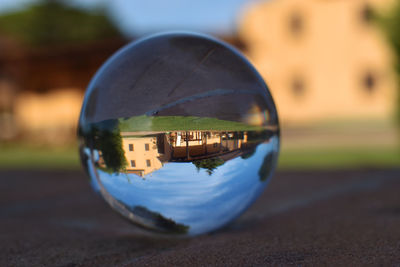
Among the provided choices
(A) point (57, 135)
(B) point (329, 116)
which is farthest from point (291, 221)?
(B) point (329, 116)

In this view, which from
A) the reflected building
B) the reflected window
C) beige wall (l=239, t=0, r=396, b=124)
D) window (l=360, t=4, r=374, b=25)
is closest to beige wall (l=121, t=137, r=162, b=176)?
the reflected building

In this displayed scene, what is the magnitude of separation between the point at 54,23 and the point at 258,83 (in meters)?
52.6

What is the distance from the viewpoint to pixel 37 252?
97.4 inches

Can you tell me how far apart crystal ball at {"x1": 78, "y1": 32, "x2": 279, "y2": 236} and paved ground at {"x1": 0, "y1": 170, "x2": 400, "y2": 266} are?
0.80ft

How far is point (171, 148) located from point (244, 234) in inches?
35.2

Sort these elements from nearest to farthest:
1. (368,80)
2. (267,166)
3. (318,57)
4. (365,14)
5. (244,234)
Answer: (267,166), (244,234), (365,14), (368,80), (318,57)

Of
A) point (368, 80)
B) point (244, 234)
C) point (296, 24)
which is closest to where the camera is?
point (244, 234)

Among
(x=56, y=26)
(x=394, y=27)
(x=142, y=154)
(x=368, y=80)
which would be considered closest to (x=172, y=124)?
(x=142, y=154)

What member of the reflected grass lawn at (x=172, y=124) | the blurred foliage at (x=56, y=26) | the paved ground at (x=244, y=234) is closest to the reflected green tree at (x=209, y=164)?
the reflected grass lawn at (x=172, y=124)

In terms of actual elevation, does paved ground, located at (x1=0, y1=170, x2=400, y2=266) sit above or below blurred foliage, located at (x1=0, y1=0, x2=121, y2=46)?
below

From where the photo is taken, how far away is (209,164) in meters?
2.33

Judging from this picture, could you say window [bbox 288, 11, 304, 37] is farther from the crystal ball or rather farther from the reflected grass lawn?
the reflected grass lawn

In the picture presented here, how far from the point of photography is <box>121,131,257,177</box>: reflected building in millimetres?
2277

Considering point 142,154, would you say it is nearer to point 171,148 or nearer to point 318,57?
point 171,148
